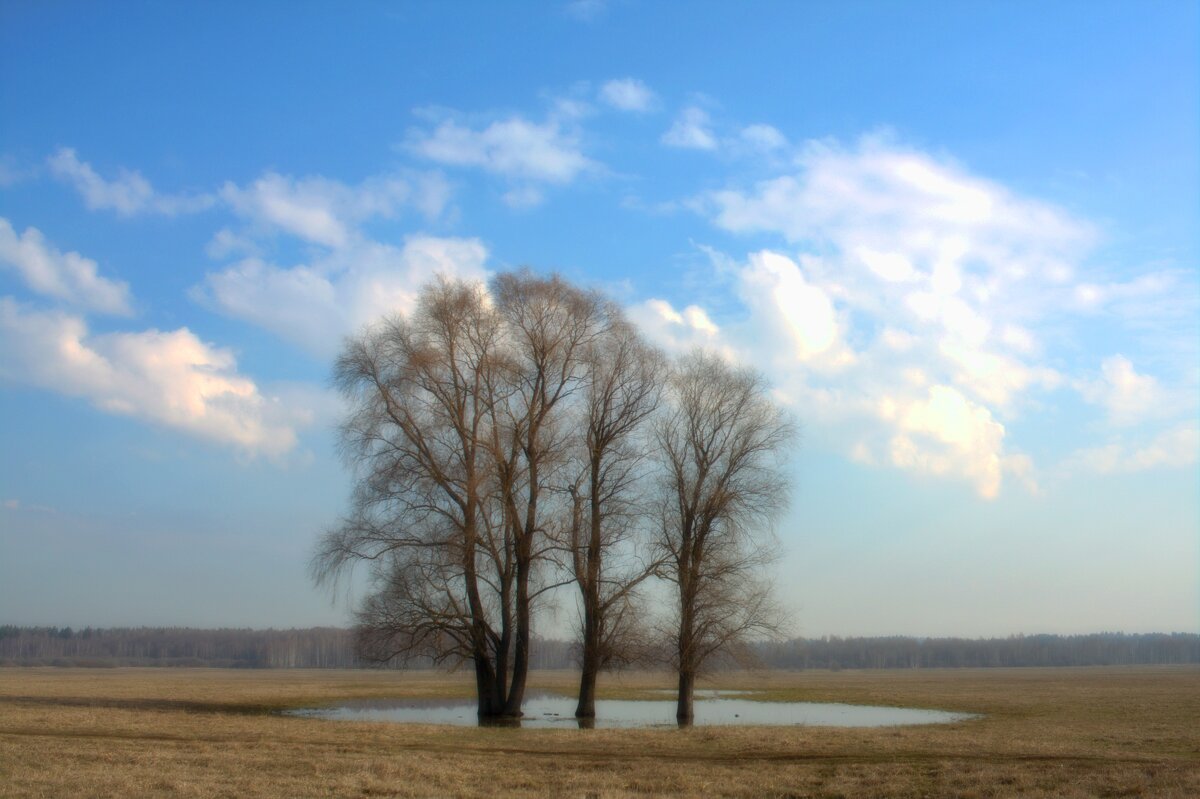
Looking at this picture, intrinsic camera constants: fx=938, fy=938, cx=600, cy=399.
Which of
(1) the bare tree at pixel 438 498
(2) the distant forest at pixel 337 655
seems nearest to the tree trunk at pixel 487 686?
(1) the bare tree at pixel 438 498

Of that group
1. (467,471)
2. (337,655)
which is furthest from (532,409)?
(337,655)

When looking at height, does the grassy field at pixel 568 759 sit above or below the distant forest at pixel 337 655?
Answer: above

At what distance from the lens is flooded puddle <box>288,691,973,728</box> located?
30022 millimetres

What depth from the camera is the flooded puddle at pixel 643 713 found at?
30022mm

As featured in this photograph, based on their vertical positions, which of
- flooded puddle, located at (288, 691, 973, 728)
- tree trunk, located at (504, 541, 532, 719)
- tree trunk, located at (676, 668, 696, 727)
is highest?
tree trunk, located at (504, 541, 532, 719)

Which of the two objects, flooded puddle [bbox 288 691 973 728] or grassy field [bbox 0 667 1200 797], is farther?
flooded puddle [bbox 288 691 973 728]

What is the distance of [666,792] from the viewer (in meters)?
15.2

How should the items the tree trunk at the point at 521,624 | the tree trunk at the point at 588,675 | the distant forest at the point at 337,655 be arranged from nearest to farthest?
the tree trunk at the point at 588,675 < the tree trunk at the point at 521,624 < the distant forest at the point at 337,655

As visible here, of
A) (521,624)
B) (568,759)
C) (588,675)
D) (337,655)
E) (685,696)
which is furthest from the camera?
(337,655)

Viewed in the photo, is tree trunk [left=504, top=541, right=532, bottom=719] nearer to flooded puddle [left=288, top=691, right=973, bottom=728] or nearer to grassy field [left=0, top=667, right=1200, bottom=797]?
→ flooded puddle [left=288, top=691, right=973, bottom=728]

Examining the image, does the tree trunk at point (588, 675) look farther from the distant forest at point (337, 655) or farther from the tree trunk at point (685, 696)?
the distant forest at point (337, 655)

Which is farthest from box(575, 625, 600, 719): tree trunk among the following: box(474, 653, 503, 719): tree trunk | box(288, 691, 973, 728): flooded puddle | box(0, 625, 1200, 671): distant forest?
box(0, 625, 1200, 671): distant forest

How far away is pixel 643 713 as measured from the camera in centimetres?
3522

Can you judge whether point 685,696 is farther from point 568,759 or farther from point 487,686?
point 568,759
